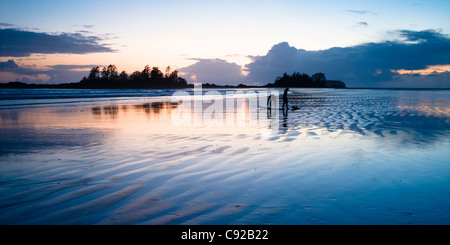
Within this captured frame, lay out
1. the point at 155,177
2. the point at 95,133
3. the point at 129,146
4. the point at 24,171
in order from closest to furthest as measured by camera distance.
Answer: the point at 155,177, the point at 24,171, the point at 129,146, the point at 95,133

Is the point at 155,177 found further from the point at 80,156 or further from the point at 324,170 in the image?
the point at 324,170

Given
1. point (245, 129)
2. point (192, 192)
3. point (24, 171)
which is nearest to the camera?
point (192, 192)

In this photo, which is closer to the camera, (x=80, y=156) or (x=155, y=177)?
(x=155, y=177)

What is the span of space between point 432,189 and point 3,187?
7.80 m

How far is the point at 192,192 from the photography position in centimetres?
462

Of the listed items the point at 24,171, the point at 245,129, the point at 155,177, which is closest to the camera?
the point at 155,177

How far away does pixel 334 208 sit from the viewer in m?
3.98

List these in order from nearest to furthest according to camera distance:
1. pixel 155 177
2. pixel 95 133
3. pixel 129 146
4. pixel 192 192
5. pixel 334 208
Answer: pixel 334 208, pixel 192 192, pixel 155 177, pixel 129 146, pixel 95 133

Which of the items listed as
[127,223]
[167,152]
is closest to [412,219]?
[127,223]

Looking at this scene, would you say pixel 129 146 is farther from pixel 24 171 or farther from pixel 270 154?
pixel 270 154

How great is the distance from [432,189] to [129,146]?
25.1ft

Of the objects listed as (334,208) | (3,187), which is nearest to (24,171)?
(3,187)

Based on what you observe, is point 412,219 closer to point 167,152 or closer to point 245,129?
point 167,152

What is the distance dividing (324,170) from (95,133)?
8938mm
